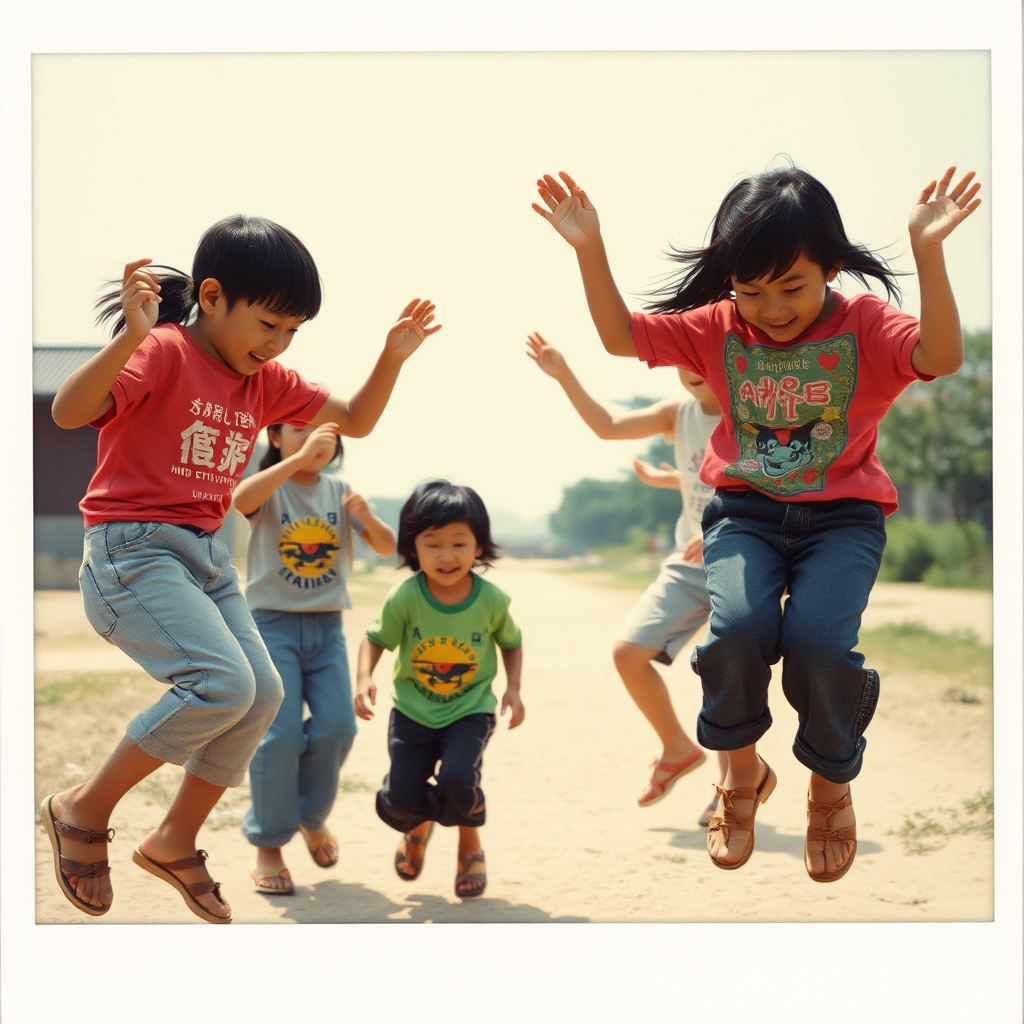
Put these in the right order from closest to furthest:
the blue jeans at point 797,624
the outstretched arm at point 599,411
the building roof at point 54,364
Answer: the blue jeans at point 797,624
the outstretched arm at point 599,411
the building roof at point 54,364

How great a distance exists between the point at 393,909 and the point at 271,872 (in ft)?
1.71

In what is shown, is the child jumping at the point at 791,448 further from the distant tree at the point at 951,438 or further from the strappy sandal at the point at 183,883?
the distant tree at the point at 951,438

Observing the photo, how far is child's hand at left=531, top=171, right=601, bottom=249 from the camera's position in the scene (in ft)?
9.16

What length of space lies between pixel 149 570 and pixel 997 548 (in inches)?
106

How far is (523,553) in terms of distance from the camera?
113ft

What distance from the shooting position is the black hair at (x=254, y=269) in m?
2.90

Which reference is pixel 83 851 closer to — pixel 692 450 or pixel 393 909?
pixel 393 909

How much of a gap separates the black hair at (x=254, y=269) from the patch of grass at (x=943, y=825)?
392 cm

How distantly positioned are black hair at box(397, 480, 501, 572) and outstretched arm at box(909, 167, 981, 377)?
71.0 inches

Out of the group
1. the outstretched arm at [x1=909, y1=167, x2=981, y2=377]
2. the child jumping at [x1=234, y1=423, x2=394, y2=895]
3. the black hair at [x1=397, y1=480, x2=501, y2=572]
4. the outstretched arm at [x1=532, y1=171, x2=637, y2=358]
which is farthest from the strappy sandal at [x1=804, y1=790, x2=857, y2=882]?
the child jumping at [x1=234, y1=423, x2=394, y2=895]

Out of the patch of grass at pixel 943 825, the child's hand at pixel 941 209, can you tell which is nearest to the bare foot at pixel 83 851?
the child's hand at pixel 941 209

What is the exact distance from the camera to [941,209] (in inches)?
101

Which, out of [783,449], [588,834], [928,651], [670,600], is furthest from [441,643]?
[928,651]

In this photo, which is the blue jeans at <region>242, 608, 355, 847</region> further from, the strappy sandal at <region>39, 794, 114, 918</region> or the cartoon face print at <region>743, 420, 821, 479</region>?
the cartoon face print at <region>743, 420, 821, 479</region>
